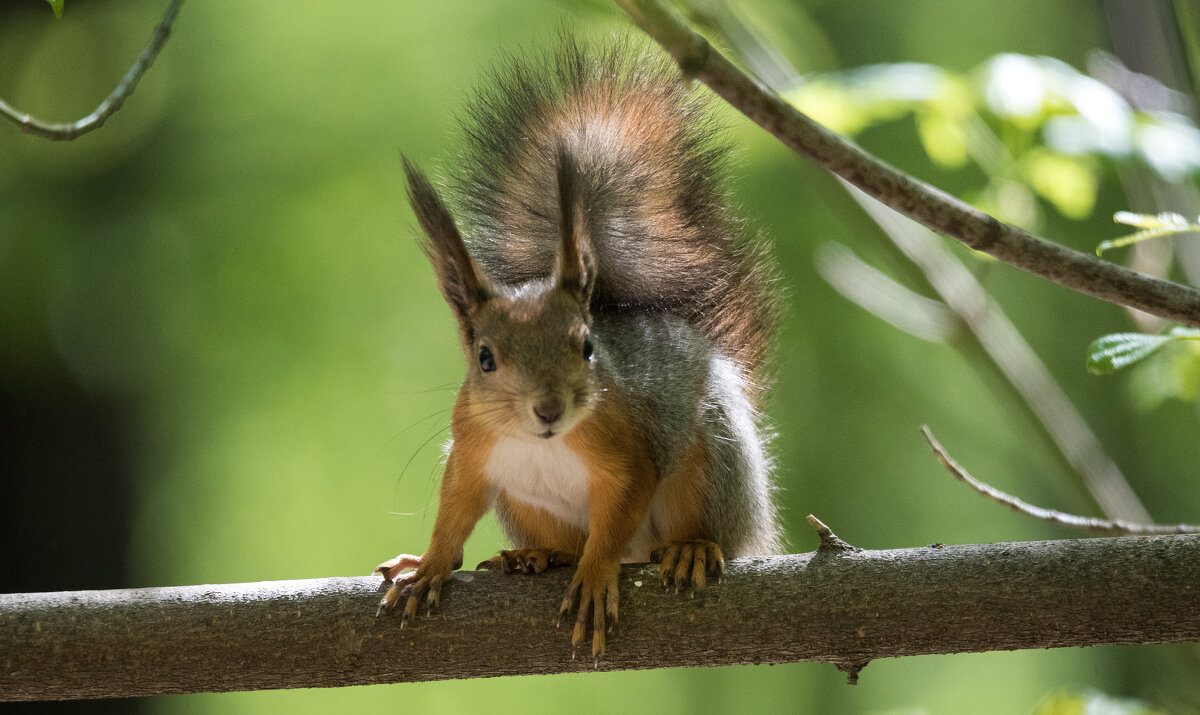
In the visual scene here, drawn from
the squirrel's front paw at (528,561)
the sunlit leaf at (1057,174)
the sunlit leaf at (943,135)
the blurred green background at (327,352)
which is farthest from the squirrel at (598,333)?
the blurred green background at (327,352)

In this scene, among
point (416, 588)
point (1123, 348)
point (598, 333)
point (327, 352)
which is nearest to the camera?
point (1123, 348)

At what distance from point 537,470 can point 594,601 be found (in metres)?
0.31

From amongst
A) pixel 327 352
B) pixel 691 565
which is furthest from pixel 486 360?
pixel 327 352

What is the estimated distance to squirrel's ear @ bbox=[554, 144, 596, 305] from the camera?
6.29ft

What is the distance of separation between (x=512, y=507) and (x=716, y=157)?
2.99ft

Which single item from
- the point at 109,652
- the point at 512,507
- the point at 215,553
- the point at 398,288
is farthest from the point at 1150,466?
the point at 109,652

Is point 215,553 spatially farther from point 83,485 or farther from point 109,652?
point 109,652

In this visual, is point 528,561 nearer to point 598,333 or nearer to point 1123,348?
point 598,333

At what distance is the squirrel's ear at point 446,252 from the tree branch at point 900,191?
0.82 m

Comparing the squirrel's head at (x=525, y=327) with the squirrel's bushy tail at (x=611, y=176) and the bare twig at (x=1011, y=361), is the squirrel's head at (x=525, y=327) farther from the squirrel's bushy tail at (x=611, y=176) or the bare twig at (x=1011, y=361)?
the bare twig at (x=1011, y=361)

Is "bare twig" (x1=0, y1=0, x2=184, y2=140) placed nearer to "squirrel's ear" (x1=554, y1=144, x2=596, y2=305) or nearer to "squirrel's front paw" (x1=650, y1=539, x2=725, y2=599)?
"squirrel's ear" (x1=554, y1=144, x2=596, y2=305)

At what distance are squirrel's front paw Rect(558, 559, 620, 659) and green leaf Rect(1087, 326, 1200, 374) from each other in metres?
0.86

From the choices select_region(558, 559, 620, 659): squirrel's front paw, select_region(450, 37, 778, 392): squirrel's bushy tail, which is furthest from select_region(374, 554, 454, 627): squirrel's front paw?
select_region(450, 37, 778, 392): squirrel's bushy tail

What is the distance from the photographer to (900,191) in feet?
3.84
